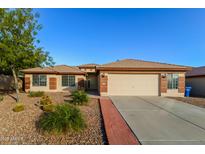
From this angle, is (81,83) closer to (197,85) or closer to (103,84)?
(103,84)

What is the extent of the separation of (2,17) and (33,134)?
27.9 feet

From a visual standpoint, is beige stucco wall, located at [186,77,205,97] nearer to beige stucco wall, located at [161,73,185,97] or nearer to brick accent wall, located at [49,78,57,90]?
beige stucco wall, located at [161,73,185,97]

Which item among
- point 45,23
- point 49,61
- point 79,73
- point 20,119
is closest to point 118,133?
point 20,119

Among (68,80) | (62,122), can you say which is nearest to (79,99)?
(62,122)

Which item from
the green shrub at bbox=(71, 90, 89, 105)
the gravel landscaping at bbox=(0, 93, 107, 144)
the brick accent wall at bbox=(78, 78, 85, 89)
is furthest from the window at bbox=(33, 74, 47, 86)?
the gravel landscaping at bbox=(0, 93, 107, 144)

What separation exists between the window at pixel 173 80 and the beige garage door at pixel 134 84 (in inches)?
47.3

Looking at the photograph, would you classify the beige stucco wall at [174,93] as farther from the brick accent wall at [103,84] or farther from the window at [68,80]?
the window at [68,80]

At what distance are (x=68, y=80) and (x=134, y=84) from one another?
29.1 feet

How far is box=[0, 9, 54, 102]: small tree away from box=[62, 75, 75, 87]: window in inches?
308

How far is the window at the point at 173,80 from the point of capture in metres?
13.3

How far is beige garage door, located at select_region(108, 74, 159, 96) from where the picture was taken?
519 inches

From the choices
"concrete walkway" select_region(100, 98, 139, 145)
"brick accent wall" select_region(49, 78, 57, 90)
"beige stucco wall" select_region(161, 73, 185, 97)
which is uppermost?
"brick accent wall" select_region(49, 78, 57, 90)

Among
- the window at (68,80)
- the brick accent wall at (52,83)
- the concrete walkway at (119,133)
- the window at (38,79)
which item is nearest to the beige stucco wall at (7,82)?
the window at (38,79)
